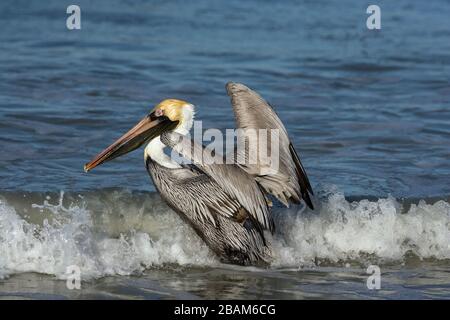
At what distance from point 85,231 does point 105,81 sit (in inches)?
213

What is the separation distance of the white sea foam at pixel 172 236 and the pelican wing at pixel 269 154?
399 mm

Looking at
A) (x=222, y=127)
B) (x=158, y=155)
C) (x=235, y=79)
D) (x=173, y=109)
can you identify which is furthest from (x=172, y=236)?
(x=235, y=79)

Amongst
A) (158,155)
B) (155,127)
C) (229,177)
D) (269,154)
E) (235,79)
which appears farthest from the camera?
(235,79)

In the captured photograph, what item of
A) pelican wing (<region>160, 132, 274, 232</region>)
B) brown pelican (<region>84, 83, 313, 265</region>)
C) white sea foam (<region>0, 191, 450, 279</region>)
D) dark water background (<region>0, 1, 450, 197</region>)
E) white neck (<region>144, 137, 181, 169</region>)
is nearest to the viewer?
pelican wing (<region>160, 132, 274, 232</region>)

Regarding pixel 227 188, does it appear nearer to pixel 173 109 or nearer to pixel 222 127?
pixel 173 109

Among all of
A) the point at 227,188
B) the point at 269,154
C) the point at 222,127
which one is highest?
the point at 222,127

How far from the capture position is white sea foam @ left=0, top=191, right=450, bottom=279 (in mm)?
6934

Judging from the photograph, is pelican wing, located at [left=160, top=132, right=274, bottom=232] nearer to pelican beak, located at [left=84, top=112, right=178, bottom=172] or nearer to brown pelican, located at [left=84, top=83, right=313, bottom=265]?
brown pelican, located at [left=84, top=83, right=313, bottom=265]

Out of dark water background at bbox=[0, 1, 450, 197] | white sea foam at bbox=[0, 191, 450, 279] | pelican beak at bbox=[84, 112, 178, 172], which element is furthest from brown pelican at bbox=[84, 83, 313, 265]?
dark water background at bbox=[0, 1, 450, 197]

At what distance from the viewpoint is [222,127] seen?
34.9ft

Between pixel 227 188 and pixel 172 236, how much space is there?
2.92 ft

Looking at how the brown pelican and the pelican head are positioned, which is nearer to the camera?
the brown pelican

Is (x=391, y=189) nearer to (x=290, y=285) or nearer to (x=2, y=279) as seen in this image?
(x=290, y=285)

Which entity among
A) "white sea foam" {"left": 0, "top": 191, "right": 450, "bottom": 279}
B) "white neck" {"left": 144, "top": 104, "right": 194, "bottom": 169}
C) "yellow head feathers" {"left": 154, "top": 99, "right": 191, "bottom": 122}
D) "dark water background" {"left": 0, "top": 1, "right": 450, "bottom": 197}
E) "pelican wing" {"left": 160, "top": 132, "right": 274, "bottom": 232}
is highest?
"dark water background" {"left": 0, "top": 1, "right": 450, "bottom": 197}
